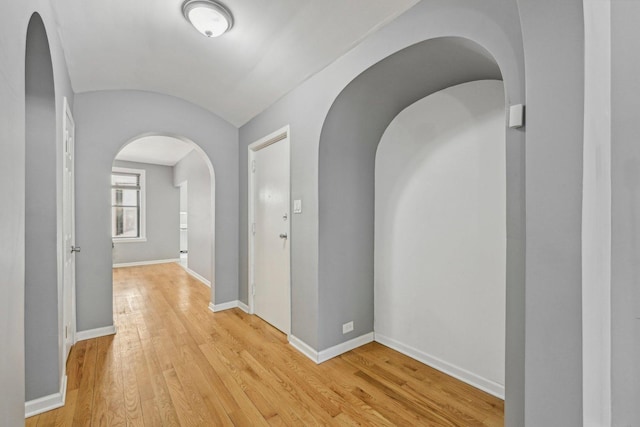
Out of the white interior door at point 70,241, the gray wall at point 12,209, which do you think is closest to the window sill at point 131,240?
the white interior door at point 70,241

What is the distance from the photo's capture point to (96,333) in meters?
2.69

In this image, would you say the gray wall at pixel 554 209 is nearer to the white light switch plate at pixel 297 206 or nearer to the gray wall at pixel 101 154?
the white light switch plate at pixel 297 206

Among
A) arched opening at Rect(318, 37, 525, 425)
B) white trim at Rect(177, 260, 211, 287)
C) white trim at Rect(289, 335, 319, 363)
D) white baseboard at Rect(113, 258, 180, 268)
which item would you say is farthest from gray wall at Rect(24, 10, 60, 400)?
white baseboard at Rect(113, 258, 180, 268)

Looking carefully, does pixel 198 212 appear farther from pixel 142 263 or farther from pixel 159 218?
pixel 142 263

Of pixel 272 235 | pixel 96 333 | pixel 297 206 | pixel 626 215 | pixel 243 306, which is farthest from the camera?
pixel 243 306

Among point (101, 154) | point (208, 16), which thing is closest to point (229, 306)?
point (101, 154)

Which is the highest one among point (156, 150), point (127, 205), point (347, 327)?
point (156, 150)

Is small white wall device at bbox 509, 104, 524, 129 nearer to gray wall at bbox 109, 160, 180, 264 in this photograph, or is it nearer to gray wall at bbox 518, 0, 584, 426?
gray wall at bbox 518, 0, 584, 426

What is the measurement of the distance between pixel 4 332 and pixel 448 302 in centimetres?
228

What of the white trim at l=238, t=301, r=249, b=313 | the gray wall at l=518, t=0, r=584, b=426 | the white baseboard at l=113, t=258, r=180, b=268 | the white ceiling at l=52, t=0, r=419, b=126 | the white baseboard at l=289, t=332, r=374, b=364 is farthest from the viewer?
the white baseboard at l=113, t=258, r=180, b=268

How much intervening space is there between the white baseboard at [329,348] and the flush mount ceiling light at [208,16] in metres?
2.43

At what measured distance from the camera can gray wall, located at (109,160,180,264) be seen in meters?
6.35

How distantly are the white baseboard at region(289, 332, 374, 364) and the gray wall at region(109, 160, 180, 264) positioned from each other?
536 cm

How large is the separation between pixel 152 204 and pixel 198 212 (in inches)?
86.5
